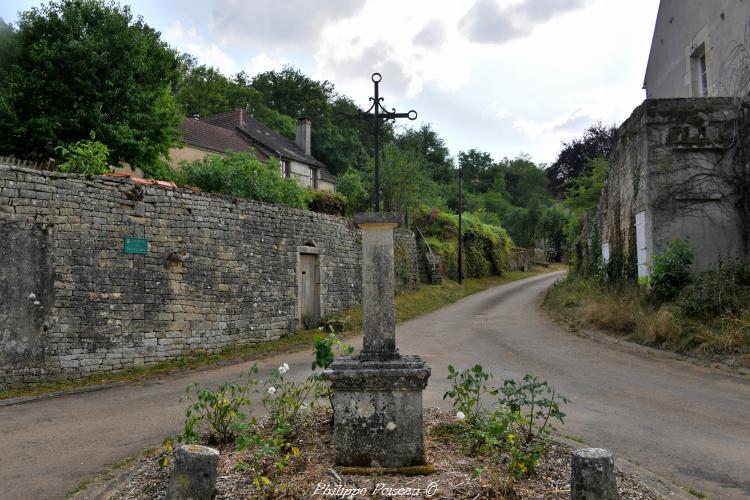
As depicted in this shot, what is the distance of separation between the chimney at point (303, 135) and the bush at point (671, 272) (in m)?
23.5

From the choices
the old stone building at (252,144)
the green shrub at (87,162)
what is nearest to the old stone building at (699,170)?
the green shrub at (87,162)

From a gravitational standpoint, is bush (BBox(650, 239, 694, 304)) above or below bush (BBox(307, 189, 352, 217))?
below

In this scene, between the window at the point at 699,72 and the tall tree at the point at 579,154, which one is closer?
the window at the point at 699,72

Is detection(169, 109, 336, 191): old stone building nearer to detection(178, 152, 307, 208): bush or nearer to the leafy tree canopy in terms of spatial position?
detection(178, 152, 307, 208): bush

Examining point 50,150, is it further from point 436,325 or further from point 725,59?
point 725,59

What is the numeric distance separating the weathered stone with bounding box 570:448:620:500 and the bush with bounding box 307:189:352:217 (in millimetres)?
14781

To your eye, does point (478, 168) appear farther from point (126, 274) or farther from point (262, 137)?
point (126, 274)

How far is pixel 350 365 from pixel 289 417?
3.93 feet

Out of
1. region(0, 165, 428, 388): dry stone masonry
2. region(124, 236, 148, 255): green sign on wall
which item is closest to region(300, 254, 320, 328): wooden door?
region(0, 165, 428, 388): dry stone masonry

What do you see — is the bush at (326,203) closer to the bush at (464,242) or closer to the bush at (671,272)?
the bush at (464,242)

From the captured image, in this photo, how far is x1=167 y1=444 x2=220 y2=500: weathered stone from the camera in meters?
3.59

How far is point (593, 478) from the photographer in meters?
3.52

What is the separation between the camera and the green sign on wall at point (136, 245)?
10.2m

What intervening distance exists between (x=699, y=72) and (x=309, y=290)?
12725 mm
